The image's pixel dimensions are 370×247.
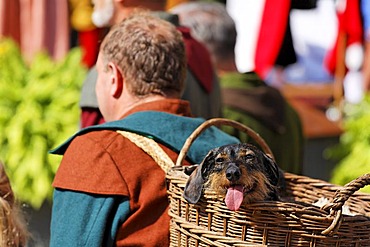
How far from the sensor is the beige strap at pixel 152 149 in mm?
2473

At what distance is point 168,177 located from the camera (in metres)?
2.31

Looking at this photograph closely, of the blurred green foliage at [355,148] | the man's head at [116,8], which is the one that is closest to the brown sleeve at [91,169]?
the man's head at [116,8]

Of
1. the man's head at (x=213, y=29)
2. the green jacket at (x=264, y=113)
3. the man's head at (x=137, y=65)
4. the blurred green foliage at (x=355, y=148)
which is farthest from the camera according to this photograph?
the blurred green foliage at (x=355, y=148)

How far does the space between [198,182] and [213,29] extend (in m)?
2.27

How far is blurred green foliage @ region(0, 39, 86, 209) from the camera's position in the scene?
451 centimetres

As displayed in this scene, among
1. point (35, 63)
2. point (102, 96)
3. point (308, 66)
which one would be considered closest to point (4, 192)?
point (102, 96)

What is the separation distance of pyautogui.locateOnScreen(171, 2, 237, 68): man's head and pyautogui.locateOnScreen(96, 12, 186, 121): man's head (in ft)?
4.99

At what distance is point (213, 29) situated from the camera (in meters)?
4.34

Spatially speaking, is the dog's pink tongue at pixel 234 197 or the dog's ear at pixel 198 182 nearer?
the dog's pink tongue at pixel 234 197

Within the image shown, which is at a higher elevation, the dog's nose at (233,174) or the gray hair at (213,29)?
the dog's nose at (233,174)

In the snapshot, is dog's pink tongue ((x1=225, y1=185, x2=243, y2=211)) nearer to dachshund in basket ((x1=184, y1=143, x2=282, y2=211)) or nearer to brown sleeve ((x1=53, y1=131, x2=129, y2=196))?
dachshund in basket ((x1=184, y1=143, x2=282, y2=211))

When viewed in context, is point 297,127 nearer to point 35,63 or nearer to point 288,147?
point 288,147

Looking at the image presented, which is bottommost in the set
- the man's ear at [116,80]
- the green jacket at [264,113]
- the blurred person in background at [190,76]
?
the green jacket at [264,113]

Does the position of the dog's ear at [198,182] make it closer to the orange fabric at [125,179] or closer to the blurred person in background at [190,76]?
the orange fabric at [125,179]
